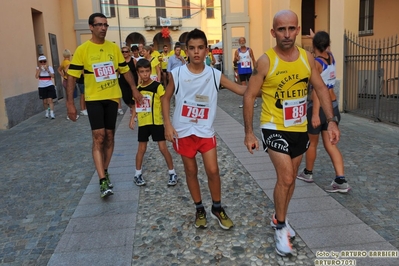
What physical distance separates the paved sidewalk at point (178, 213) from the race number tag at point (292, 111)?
1.06m

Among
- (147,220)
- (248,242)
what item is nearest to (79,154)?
(147,220)

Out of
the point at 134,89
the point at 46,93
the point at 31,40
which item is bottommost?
the point at 46,93

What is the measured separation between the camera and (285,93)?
3018 mm

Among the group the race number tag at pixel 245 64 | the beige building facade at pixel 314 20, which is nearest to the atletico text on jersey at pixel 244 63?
the race number tag at pixel 245 64

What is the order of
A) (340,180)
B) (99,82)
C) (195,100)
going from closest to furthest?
1. (195,100)
2. (340,180)
3. (99,82)

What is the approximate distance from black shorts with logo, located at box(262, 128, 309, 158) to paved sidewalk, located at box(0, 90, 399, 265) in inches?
32.6

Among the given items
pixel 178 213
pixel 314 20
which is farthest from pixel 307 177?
pixel 314 20

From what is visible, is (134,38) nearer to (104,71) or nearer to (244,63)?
(244,63)

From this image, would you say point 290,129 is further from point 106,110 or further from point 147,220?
point 106,110

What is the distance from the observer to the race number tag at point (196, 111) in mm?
3383

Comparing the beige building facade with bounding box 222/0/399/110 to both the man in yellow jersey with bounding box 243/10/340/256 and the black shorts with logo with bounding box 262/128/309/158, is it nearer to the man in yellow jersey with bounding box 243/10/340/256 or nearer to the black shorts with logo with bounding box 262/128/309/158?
the man in yellow jersey with bounding box 243/10/340/256

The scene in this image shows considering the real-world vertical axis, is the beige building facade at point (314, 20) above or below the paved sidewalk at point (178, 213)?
above

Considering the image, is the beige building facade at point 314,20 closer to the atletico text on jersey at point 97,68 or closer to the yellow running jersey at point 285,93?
the atletico text on jersey at point 97,68

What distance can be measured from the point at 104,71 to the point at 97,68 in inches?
3.4
